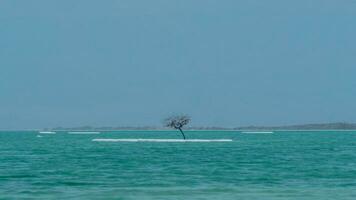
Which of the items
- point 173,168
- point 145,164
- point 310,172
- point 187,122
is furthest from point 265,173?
point 187,122

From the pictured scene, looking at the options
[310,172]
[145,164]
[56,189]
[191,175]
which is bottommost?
[56,189]

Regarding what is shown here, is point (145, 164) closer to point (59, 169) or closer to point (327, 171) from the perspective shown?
point (59, 169)

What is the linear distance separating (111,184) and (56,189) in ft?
13.4

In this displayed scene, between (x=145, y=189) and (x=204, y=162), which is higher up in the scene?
(x=204, y=162)

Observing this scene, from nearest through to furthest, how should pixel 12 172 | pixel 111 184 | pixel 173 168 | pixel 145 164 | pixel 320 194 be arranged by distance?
pixel 320 194 < pixel 111 184 < pixel 12 172 < pixel 173 168 < pixel 145 164

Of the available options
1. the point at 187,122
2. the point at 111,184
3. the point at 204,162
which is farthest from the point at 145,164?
the point at 187,122

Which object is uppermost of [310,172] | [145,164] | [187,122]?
[187,122]

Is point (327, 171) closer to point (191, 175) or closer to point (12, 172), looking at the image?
point (191, 175)

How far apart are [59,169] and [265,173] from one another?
15.5 m

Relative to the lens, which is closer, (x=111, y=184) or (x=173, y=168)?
(x=111, y=184)

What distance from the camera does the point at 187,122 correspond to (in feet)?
446

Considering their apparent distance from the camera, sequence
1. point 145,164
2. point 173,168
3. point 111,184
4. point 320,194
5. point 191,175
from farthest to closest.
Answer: point 145,164 → point 173,168 → point 191,175 → point 111,184 → point 320,194

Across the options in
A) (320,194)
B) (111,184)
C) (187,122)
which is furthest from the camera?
(187,122)

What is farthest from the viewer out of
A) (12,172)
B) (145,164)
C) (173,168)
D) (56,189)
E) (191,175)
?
(145,164)
